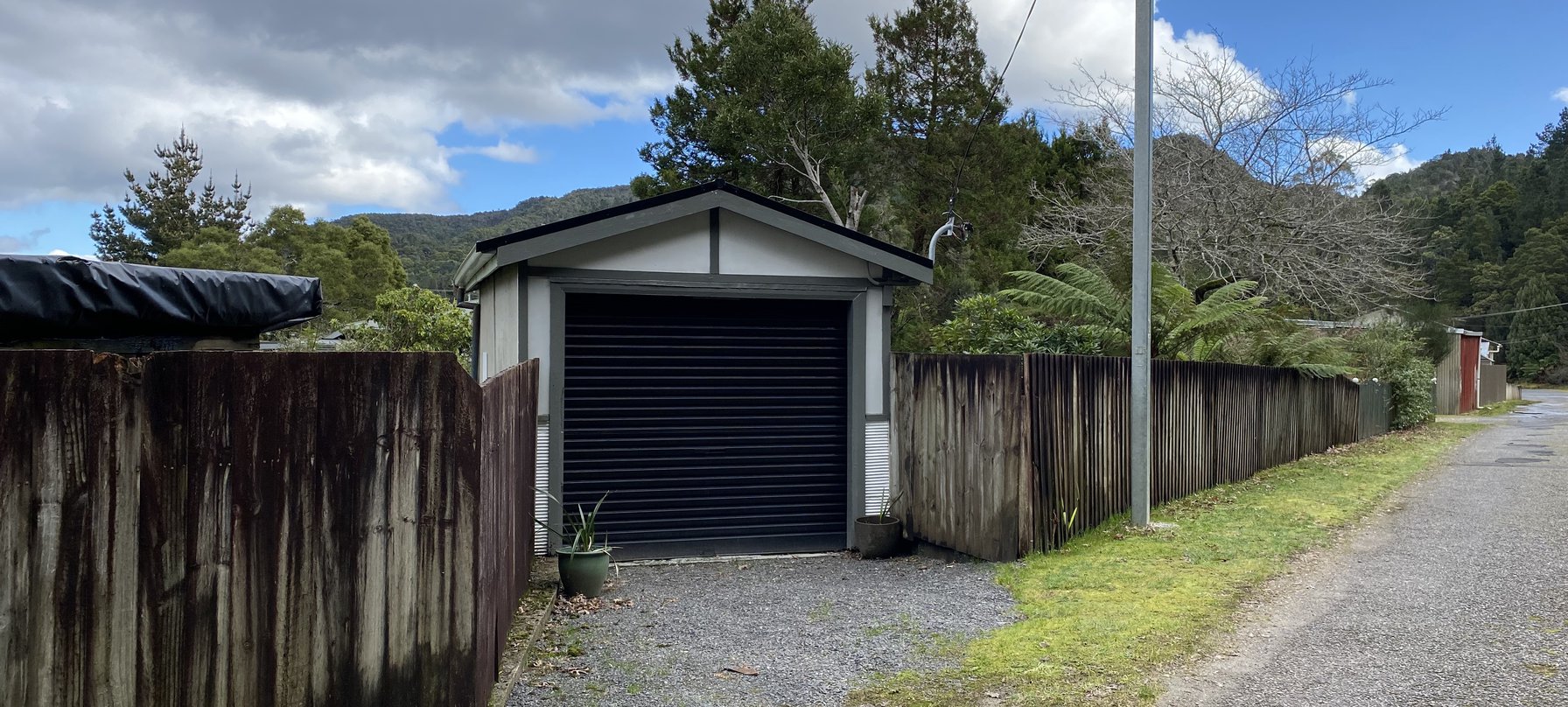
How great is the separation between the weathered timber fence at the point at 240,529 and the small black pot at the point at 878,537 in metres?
5.19

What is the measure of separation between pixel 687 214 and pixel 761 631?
3.85 meters

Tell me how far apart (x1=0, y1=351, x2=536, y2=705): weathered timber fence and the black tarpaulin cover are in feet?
6.59

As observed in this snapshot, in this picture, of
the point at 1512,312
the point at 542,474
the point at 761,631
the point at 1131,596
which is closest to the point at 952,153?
the point at 542,474

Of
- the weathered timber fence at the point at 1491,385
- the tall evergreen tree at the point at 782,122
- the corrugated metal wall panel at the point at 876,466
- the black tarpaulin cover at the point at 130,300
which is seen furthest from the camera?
the weathered timber fence at the point at 1491,385

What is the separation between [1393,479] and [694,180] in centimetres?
2201

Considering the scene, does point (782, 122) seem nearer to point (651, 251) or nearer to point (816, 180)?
point (816, 180)

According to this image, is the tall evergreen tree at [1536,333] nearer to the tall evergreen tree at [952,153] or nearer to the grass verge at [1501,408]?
the grass verge at [1501,408]

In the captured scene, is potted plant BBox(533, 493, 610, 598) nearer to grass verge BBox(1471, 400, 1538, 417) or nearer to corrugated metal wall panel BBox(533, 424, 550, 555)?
corrugated metal wall panel BBox(533, 424, 550, 555)

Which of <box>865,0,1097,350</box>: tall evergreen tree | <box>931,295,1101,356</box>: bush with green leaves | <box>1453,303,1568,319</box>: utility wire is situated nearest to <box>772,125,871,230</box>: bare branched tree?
<box>865,0,1097,350</box>: tall evergreen tree

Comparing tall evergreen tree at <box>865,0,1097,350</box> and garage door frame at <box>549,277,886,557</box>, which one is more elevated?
tall evergreen tree at <box>865,0,1097,350</box>

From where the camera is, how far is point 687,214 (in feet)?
27.8

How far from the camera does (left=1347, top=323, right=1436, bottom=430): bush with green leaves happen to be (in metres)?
22.2

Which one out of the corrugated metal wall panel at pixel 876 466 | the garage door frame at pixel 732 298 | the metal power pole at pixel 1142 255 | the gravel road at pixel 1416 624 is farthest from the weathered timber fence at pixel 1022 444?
the gravel road at pixel 1416 624

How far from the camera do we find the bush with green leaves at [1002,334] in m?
13.0
